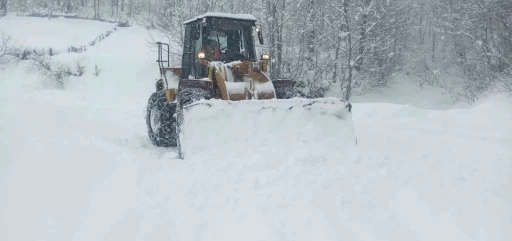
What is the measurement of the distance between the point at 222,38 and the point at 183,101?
→ 5.30 ft

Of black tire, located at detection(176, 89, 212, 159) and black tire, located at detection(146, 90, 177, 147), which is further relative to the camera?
black tire, located at detection(146, 90, 177, 147)

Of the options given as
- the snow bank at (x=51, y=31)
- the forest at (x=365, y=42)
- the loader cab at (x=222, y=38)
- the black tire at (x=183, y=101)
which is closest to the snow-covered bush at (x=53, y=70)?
the forest at (x=365, y=42)

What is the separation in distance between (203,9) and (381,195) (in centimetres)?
1953

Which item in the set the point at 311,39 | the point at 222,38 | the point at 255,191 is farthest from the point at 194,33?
the point at 311,39

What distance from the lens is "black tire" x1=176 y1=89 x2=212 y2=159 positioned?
595cm

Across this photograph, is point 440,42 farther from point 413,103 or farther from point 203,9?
point 203,9

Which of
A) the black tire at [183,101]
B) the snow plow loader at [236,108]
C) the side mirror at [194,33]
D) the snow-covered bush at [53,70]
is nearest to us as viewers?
the snow plow loader at [236,108]

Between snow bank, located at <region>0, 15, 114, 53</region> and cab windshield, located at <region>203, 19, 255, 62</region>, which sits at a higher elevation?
snow bank, located at <region>0, 15, 114, 53</region>

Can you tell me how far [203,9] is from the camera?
22.3 meters

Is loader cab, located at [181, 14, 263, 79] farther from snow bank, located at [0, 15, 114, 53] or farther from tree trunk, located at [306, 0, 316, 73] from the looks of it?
snow bank, located at [0, 15, 114, 53]

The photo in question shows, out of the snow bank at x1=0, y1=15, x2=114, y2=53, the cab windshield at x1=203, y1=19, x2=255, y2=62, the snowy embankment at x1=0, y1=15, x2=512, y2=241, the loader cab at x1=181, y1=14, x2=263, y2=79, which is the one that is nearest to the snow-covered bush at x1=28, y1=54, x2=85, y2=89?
the snow bank at x1=0, y1=15, x2=114, y2=53

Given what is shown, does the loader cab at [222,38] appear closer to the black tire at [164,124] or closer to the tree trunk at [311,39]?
the black tire at [164,124]

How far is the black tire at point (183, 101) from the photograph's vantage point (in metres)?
5.95

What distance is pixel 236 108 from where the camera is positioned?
5824 mm
